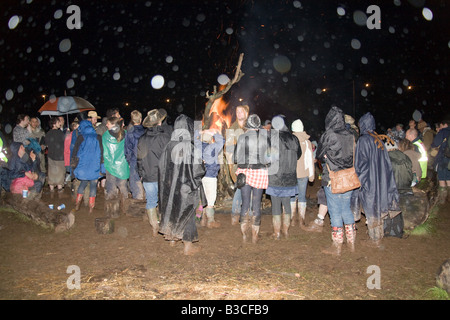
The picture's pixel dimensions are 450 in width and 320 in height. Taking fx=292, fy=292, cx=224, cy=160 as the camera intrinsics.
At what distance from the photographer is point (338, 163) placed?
15.8 feet

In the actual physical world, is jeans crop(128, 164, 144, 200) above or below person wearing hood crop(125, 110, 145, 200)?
below

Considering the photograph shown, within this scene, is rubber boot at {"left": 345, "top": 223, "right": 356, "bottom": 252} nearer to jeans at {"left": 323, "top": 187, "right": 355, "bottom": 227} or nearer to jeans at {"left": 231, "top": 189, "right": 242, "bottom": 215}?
jeans at {"left": 323, "top": 187, "right": 355, "bottom": 227}

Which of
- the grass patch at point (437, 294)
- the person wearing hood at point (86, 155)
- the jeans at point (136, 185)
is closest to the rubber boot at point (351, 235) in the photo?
the grass patch at point (437, 294)

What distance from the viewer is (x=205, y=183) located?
6.02 m

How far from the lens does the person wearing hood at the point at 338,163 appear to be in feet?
15.7

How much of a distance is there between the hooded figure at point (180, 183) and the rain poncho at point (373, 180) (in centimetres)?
280

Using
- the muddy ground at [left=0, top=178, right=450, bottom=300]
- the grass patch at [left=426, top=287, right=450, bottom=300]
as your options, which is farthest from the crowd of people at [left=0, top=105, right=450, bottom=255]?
the grass patch at [left=426, top=287, right=450, bottom=300]

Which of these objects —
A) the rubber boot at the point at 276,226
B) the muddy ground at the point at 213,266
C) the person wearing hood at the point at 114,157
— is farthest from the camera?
the person wearing hood at the point at 114,157

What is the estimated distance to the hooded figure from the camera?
185 inches

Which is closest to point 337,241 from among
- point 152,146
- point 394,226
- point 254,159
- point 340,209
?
point 340,209

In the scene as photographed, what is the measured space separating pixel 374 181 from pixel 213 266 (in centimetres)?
309

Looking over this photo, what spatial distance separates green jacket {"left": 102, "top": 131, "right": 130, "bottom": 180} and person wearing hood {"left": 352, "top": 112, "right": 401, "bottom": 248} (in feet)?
16.5

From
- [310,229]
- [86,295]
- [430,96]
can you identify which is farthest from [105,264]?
[430,96]

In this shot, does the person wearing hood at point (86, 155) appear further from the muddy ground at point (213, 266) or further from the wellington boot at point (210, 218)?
the wellington boot at point (210, 218)
